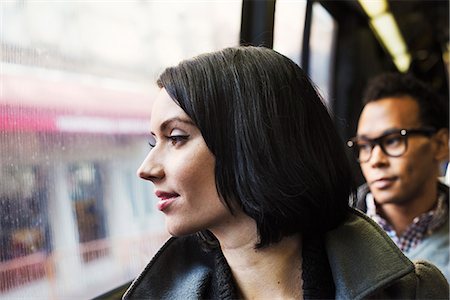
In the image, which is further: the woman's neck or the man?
the man

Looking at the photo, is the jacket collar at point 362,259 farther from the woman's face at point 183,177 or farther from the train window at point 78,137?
the train window at point 78,137

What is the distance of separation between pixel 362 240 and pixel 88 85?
80 centimetres

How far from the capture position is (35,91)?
125 centimetres

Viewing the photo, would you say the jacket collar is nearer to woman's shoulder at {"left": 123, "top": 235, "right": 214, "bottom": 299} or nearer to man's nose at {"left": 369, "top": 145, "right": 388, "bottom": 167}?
woman's shoulder at {"left": 123, "top": 235, "right": 214, "bottom": 299}

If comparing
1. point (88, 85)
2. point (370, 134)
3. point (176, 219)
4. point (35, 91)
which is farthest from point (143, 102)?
point (176, 219)

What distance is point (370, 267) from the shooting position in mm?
1034

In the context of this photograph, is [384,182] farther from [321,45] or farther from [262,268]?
[321,45]

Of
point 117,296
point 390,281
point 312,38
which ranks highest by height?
point 312,38

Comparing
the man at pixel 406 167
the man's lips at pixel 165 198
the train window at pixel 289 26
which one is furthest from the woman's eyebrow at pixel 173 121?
A: the train window at pixel 289 26

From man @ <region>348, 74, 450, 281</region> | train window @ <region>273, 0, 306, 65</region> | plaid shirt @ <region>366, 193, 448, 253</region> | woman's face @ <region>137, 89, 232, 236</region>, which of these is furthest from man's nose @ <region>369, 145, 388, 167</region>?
woman's face @ <region>137, 89, 232, 236</region>

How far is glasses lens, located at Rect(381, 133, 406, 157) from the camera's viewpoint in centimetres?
192

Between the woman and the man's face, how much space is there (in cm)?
81

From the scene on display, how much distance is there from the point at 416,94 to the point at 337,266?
47.8 inches

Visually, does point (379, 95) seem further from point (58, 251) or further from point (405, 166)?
point (58, 251)
